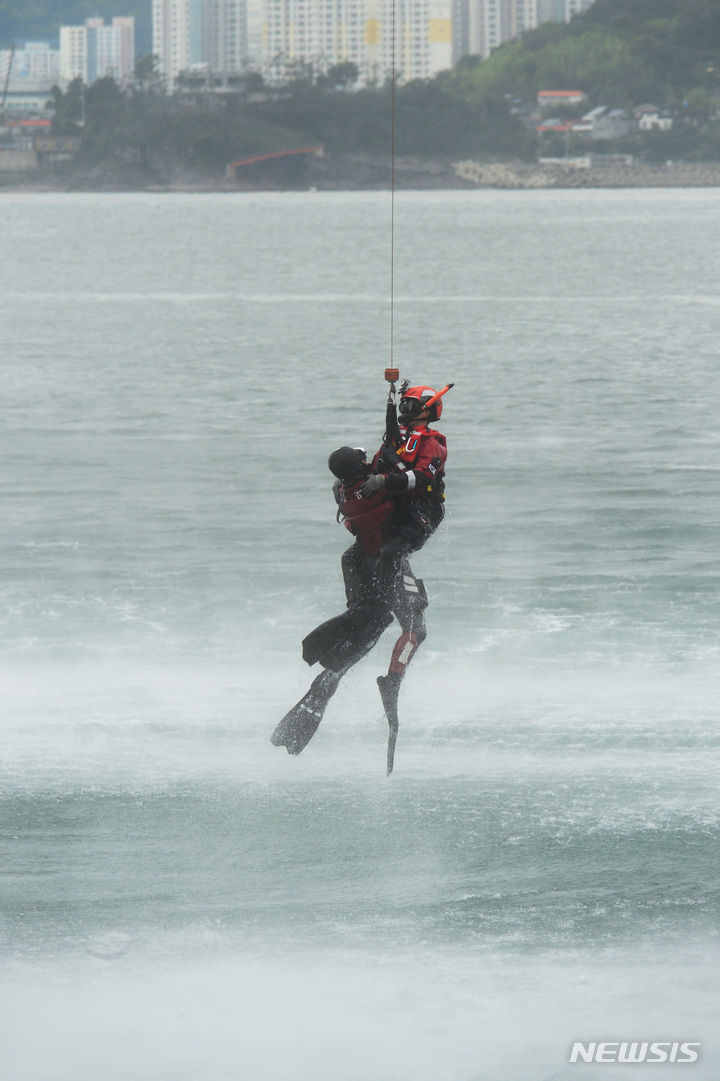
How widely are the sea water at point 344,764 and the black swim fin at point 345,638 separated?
52.9 inches

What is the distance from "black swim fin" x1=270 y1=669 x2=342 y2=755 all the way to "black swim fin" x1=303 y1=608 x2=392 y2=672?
4.8 inches

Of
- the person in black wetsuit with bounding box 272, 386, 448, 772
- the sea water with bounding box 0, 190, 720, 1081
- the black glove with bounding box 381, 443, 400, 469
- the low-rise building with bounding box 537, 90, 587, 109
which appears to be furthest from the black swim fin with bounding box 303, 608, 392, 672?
the low-rise building with bounding box 537, 90, 587, 109

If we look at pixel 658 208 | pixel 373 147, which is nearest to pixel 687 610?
pixel 658 208

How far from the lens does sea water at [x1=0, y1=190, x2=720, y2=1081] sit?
29.6 ft

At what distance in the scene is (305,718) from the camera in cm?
1045

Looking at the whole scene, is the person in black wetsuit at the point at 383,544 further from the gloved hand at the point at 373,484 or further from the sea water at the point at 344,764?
the sea water at the point at 344,764

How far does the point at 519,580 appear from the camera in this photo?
19.4m

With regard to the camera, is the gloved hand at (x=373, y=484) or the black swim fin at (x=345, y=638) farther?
the black swim fin at (x=345, y=638)

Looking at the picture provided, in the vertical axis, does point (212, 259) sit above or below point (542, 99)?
below

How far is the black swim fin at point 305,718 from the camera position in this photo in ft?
34.3

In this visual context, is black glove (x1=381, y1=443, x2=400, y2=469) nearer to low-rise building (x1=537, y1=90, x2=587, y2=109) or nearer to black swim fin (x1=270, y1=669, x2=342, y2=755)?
black swim fin (x1=270, y1=669, x2=342, y2=755)

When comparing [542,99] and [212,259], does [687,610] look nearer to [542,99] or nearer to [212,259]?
[212,259]

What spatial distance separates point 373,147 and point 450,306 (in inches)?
5192

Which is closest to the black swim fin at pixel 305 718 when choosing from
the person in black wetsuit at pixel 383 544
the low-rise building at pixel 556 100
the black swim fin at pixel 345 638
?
the person in black wetsuit at pixel 383 544
